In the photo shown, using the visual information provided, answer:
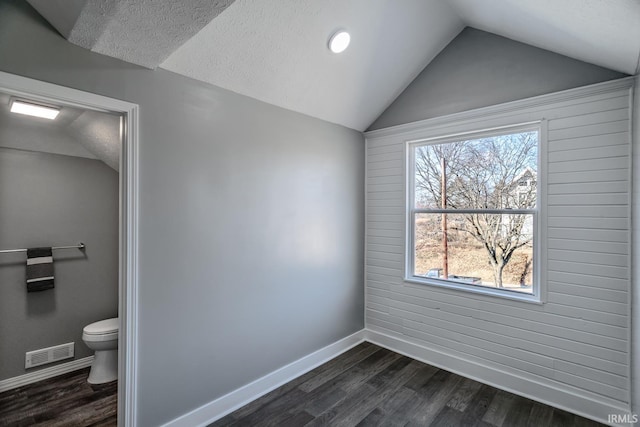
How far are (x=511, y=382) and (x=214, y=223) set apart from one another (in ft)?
8.64

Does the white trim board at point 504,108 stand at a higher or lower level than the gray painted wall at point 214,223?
higher

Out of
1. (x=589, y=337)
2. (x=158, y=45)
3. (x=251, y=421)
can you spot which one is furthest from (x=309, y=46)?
(x=589, y=337)

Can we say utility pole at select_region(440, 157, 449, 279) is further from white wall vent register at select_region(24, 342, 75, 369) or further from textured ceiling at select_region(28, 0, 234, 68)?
white wall vent register at select_region(24, 342, 75, 369)

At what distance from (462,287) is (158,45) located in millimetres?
2888

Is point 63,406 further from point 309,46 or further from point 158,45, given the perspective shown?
point 309,46

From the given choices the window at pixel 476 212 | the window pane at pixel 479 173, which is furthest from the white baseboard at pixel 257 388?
the window pane at pixel 479 173

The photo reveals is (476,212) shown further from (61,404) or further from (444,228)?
(61,404)

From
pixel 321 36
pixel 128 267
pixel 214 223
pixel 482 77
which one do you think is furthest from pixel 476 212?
pixel 128 267

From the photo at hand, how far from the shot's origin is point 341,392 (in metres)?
2.47

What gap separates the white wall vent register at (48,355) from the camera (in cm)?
258

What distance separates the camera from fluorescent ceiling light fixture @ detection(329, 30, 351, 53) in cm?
220

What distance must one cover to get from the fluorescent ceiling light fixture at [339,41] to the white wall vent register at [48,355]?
134 inches

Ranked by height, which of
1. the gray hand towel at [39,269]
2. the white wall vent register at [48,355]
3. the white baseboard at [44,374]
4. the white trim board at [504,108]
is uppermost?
the white trim board at [504,108]

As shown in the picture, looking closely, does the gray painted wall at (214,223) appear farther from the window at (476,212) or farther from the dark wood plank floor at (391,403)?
the window at (476,212)
